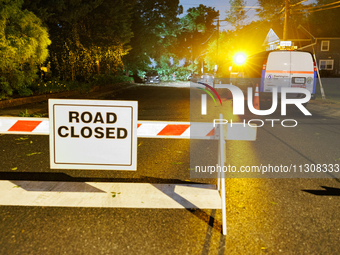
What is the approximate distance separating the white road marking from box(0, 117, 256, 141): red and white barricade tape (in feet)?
2.72

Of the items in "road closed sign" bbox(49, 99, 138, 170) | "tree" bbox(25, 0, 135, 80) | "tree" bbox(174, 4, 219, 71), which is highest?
"tree" bbox(174, 4, 219, 71)

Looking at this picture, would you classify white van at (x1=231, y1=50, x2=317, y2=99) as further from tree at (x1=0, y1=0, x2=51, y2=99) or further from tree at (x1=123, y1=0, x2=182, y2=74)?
tree at (x1=123, y1=0, x2=182, y2=74)

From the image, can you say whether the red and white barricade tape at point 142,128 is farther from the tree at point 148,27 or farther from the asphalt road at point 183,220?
the tree at point 148,27

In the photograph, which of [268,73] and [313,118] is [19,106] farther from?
[313,118]

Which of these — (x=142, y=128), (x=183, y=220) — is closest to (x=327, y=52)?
(x=142, y=128)

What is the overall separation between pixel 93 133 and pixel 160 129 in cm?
81

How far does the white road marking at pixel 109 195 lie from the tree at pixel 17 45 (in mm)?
10123

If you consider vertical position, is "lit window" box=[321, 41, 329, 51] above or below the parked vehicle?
above

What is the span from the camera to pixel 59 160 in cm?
435

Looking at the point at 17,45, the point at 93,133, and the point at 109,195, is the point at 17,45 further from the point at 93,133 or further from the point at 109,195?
the point at 93,133

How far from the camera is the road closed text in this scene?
4.07 meters

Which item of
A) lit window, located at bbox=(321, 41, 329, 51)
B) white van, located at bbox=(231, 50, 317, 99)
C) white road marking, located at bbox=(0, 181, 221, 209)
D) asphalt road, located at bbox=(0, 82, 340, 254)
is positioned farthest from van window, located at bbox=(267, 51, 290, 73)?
lit window, located at bbox=(321, 41, 329, 51)

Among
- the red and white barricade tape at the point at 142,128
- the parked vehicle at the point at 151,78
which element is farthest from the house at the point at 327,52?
the red and white barricade tape at the point at 142,128

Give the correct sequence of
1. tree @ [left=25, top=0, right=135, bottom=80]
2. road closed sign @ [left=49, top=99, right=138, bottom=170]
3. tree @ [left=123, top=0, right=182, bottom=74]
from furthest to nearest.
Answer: tree @ [left=123, top=0, right=182, bottom=74] → tree @ [left=25, top=0, right=135, bottom=80] → road closed sign @ [left=49, top=99, right=138, bottom=170]
